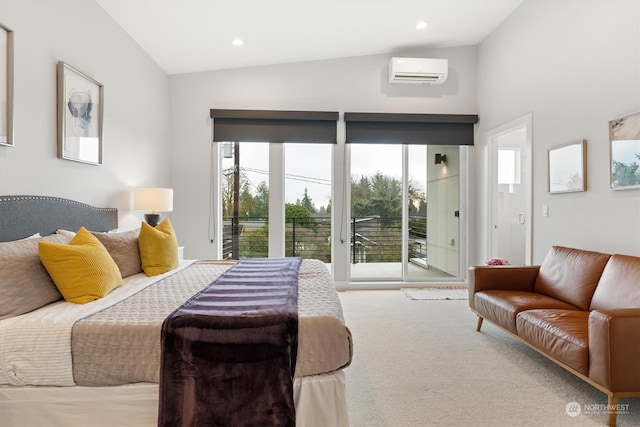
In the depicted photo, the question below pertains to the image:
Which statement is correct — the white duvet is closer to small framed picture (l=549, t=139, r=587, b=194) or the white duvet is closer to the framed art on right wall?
the framed art on right wall

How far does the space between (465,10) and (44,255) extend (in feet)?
14.7

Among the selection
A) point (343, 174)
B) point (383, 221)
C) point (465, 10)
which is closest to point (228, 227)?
point (343, 174)

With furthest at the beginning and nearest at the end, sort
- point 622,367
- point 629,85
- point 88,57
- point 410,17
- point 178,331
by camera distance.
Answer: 1. point 410,17
2. point 88,57
3. point 629,85
4. point 622,367
5. point 178,331

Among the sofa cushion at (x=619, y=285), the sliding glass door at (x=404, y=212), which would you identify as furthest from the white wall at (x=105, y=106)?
the sofa cushion at (x=619, y=285)

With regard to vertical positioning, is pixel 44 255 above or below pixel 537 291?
above

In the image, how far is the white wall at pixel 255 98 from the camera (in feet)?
15.6

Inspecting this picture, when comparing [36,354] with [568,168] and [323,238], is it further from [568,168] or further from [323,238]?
[568,168]

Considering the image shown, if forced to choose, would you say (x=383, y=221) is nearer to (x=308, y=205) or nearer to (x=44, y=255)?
(x=308, y=205)

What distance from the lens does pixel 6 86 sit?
7.18 feet

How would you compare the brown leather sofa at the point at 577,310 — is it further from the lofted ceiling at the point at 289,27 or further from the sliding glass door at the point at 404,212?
the lofted ceiling at the point at 289,27

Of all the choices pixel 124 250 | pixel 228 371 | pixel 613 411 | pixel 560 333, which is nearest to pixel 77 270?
pixel 124 250

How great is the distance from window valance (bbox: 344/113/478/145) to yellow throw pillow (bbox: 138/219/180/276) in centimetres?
281

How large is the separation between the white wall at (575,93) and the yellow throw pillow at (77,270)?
12.0ft

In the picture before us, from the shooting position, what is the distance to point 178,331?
1514 mm
